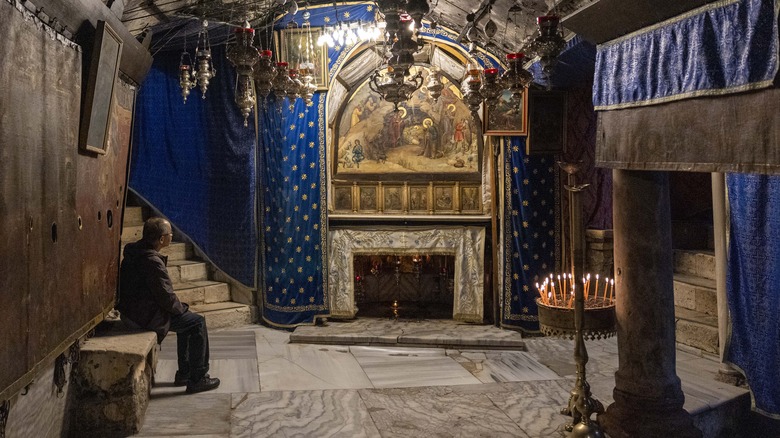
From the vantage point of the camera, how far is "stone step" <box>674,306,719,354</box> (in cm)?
616

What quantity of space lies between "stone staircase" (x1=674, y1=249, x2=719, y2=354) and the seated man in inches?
193

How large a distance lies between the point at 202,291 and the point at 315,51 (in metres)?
3.57

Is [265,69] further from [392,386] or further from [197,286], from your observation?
[197,286]

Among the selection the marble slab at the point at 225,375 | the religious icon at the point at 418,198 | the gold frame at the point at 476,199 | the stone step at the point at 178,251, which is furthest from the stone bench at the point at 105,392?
the gold frame at the point at 476,199

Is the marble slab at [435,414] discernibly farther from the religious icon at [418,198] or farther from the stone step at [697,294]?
the religious icon at [418,198]

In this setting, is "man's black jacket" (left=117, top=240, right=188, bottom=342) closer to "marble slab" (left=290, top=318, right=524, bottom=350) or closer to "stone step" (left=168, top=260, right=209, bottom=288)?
"marble slab" (left=290, top=318, right=524, bottom=350)

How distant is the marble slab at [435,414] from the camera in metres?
4.77

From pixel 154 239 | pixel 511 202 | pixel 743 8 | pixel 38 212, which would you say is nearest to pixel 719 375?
pixel 511 202

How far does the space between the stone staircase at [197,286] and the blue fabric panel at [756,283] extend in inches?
231

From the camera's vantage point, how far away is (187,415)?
16.1 ft

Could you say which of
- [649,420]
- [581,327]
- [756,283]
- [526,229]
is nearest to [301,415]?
[581,327]

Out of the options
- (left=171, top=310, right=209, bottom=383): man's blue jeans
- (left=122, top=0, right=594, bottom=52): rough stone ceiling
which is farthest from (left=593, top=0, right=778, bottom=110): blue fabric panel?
(left=171, top=310, right=209, bottom=383): man's blue jeans

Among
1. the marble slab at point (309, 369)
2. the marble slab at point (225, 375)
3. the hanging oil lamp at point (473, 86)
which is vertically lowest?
the marble slab at point (309, 369)

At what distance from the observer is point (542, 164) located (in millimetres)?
8117
